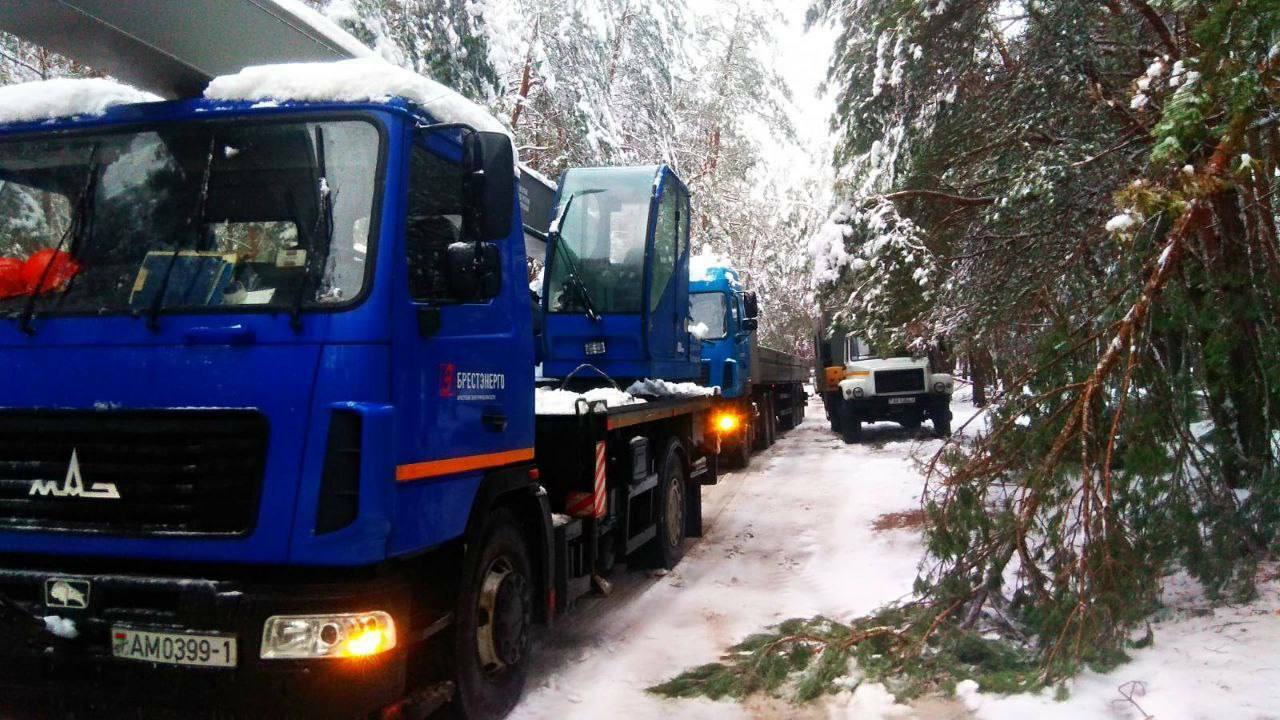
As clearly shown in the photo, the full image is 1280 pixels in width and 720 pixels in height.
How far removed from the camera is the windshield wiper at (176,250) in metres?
3.45

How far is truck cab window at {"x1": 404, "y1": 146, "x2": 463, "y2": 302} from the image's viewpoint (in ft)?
12.3

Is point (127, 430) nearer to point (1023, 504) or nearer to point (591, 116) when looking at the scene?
point (1023, 504)

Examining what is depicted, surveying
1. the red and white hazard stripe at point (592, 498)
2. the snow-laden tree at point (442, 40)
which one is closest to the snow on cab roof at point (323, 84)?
the red and white hazard stripe at point (592, 498)

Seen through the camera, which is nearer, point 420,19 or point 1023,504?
point 1023,504

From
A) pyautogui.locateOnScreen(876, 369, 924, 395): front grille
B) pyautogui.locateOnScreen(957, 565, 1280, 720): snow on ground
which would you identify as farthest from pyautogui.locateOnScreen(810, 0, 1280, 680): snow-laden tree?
pyautogui.locateOnScreen(876, 369, 924, 395): front grille

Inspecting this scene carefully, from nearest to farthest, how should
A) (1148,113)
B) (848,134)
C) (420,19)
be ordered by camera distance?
(1148,113) → (848,134) → (420,19)

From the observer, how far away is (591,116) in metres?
15.5

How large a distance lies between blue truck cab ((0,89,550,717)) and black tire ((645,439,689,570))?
12.1 ft

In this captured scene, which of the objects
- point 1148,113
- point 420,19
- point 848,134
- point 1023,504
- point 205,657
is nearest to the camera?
point 205,657

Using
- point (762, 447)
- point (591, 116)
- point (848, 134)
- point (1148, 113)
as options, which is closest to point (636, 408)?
point (1148, 113)

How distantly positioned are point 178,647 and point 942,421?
701 inches

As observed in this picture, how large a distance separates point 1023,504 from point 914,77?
180 inches

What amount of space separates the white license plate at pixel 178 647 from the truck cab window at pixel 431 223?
1.45 meters

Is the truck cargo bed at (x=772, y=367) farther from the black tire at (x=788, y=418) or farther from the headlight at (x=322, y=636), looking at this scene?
the headlight at (x=322, y=636)
